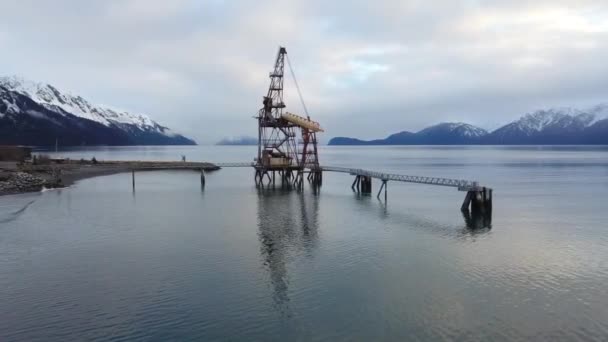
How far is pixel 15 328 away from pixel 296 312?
38.7ft

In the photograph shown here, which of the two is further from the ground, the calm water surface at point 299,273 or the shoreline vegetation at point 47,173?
the shoreline vegetation at point 47,173

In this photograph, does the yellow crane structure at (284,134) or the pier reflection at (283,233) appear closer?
the pier reflection at (283,233)

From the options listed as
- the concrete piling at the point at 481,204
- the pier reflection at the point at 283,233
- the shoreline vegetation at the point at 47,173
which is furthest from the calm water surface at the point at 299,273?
the shoreline vegetation at the point at 47,173

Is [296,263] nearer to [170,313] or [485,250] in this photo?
[170,313]

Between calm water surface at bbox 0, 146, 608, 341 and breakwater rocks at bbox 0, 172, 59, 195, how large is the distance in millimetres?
10627

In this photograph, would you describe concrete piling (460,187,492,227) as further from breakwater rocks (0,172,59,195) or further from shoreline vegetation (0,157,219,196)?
breakwater rocks (0,172,59,195)

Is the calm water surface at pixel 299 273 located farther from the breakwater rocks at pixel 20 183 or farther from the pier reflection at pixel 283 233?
the breakwater rocks at pixel 20 183

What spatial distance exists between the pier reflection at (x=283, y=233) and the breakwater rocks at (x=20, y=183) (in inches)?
1244

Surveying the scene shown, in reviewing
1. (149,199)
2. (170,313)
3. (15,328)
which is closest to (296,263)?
(170,313)

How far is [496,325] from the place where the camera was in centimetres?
2039

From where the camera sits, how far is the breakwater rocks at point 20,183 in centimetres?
6175

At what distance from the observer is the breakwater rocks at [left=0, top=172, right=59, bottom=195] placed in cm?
6175

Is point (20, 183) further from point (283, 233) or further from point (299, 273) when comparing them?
point (299, 273)

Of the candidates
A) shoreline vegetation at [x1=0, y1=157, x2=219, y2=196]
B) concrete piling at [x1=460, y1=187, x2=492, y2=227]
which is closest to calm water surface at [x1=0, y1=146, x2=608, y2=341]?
concrete piling at [x1=460, y1=187, x2=492, y2=227]
